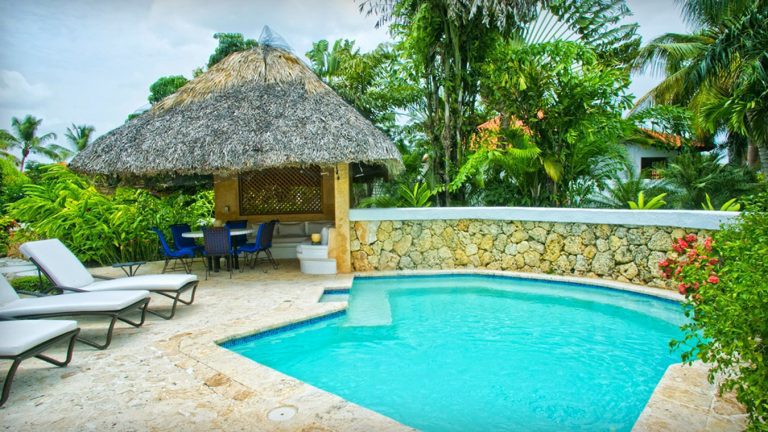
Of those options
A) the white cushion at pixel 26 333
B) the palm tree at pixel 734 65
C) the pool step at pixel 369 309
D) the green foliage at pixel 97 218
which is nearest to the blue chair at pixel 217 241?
the pool step at pixel 369 309

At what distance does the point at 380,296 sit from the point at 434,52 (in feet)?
18.1

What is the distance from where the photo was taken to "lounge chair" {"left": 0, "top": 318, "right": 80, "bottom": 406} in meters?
3.13

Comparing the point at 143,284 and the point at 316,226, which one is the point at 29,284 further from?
the point at 316,226

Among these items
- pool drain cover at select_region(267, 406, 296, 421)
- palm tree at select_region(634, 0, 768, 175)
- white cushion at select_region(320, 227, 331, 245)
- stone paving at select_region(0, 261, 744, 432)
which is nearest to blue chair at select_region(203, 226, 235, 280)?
white cushion at select_region(320, 227, 331, 245)

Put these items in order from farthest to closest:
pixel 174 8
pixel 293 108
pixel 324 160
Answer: pixel 293 108, pixel 324 160, pixel 174 8

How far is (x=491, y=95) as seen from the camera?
9562 mm

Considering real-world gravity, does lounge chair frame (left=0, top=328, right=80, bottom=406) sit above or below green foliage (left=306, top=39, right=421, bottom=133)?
below

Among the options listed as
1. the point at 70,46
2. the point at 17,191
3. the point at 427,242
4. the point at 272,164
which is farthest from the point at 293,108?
the point at 17,191

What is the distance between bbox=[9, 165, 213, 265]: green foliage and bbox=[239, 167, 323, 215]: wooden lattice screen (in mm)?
1506

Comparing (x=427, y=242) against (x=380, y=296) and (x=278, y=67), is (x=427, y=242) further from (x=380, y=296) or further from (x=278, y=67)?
(x=278, y=67)

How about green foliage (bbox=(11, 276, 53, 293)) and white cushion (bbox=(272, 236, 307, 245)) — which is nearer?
green foliage (bbox=(11, 276, 53, 293))

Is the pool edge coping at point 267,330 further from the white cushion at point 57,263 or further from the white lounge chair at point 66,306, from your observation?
the white cushion at point 57,263

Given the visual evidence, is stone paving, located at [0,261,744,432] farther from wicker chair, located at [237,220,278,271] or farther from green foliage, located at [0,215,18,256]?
green foliage, located at [0,215,18,256]

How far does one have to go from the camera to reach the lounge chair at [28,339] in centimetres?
313
